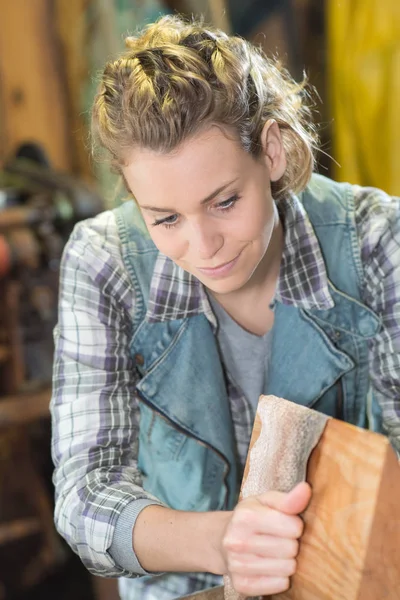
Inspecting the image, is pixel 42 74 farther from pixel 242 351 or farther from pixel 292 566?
pixel 292 566

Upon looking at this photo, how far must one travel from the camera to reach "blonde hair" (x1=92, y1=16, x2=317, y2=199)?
0.94m

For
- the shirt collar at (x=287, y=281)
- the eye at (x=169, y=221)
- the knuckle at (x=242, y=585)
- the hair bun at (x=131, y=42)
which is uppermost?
the hair bun at (x=131, y=42)

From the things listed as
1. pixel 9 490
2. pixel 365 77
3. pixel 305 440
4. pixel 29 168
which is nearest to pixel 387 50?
pixel 365 77

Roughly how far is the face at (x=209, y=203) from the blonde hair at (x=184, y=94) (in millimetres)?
21

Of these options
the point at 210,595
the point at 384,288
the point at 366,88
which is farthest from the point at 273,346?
the point at 366,88

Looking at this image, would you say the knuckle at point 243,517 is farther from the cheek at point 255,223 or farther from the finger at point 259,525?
the cheek at point 255,223

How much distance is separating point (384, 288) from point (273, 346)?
0.20m

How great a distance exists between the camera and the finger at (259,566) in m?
0.78

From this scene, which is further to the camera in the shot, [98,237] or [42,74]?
[42,74]

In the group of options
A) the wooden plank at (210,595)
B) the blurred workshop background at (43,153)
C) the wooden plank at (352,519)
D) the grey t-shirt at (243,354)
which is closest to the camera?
the wooden plank at (352,519)

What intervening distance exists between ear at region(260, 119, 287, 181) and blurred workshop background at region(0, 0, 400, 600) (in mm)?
802

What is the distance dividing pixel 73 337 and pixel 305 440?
1.59 ft

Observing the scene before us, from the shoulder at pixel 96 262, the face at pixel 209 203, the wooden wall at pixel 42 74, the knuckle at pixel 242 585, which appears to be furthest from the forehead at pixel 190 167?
the wooden wall at pixel 42 74

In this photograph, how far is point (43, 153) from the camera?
2746 mm
